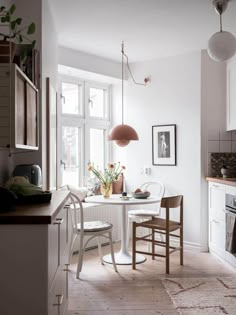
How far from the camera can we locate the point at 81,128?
5.27 m

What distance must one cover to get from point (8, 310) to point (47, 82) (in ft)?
7.11

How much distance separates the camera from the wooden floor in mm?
2875

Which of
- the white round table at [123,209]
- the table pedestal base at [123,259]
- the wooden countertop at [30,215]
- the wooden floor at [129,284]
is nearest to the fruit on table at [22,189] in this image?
the wooden countertop at [30,215]

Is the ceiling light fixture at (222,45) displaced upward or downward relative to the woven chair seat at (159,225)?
upward

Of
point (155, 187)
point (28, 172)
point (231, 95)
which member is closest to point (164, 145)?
point (155, 187)

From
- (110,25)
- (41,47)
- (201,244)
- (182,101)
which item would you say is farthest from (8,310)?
(182,101)

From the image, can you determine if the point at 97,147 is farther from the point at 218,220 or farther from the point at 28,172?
the point at 28,172

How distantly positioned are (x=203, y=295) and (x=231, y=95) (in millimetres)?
2438

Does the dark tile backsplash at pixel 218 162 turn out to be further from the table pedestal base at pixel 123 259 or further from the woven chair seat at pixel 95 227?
the woven chair seat at pixel 95 227

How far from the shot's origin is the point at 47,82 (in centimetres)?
325

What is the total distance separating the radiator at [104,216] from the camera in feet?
15.4

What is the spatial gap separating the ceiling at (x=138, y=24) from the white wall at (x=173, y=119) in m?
0.29

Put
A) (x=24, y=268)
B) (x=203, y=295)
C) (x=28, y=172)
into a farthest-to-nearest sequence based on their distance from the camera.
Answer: (x=203, y=295) → (x=28, y=172) → (x=24, y=268)

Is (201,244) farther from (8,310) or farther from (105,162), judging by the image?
(8,310)
